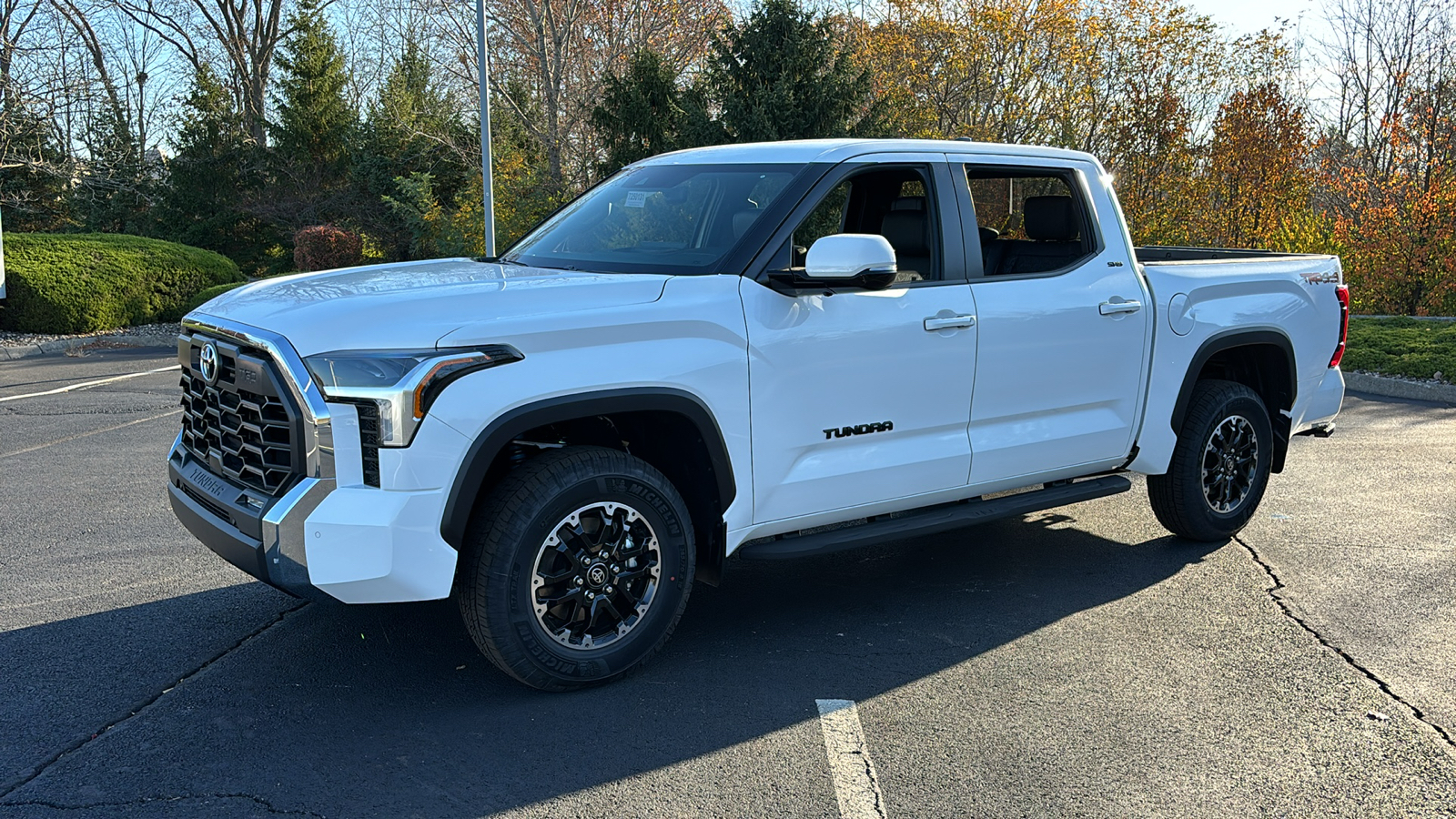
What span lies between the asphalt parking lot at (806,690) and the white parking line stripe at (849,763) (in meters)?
0.04

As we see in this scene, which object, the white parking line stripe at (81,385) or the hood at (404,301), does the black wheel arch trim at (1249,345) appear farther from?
the white parking line stripe at (81,385)

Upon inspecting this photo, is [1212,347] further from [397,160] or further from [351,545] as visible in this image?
[397,160]

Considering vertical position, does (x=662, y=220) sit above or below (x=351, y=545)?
above

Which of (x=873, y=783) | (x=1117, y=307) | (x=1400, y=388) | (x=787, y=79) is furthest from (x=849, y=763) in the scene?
(x=787, y=79)

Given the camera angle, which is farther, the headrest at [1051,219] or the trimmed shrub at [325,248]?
the trimmed shrub at [325,248]

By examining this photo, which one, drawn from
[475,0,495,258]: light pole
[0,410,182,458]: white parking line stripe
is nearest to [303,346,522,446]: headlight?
[0,410,182,458]: white parking line stripe

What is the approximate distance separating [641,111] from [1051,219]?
47.0 feet

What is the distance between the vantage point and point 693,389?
420 cm

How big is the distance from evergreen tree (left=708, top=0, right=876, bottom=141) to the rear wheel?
13922mm

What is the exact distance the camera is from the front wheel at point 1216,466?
6.00m

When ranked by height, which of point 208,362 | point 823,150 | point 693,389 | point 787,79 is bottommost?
point 693,389

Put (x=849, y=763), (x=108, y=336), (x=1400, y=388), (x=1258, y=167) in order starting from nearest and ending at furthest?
(x=849, y=763) → (x=1400, y=388) → (x=108, y=336) → (x=1258, y=167)

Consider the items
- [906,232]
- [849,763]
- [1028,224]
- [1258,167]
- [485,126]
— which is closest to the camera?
[849,763]

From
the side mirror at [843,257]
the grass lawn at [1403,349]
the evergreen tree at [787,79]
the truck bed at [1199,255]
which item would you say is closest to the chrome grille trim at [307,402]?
the side mirror at [843,257]
